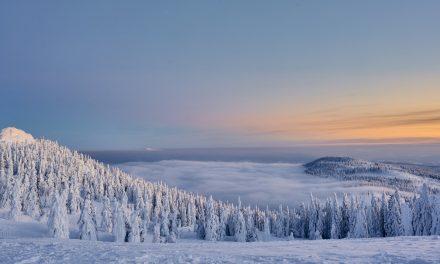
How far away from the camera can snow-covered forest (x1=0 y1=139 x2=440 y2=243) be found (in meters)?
84.0

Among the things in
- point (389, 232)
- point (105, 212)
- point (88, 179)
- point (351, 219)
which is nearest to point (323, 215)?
point (351, 219)

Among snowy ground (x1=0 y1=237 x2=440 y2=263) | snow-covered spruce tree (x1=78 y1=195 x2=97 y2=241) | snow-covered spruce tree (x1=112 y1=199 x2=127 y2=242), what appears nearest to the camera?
snowy ground (x1=0 y1=237 x2=440 y2=263)

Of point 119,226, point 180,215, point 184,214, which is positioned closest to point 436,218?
point 119,226

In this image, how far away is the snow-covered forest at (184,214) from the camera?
276ft

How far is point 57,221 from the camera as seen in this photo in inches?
3260

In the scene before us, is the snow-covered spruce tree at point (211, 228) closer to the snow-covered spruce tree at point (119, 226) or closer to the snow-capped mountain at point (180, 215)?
the snow-capped mountain at point (180, 215)

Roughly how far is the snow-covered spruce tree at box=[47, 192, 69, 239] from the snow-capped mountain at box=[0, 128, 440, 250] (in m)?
0.14

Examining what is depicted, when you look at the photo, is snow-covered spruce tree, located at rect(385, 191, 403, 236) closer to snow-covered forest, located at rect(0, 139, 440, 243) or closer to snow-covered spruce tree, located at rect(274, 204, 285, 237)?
snow-covered forest, located at rect(0, 139, 440, 243)

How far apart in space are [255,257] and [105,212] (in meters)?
92.8

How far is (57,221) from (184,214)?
60754 millimetres

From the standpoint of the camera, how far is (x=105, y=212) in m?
107

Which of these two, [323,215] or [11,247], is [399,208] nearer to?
[323,215]

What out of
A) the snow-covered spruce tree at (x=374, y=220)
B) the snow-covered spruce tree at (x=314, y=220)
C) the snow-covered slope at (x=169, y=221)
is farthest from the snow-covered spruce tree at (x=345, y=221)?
the snow-covered spruce tree at (x=374, y=220)

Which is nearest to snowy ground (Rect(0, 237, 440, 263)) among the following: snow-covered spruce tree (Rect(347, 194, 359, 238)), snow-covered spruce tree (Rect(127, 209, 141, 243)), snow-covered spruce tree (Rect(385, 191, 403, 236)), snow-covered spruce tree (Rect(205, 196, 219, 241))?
snow-covered spruce tree (Rect(127, 209, 141, 243))
